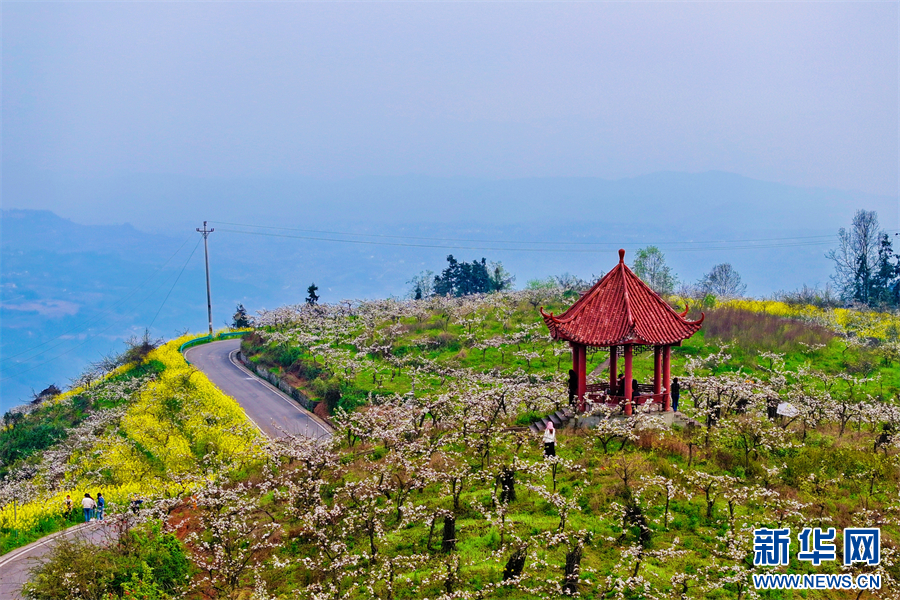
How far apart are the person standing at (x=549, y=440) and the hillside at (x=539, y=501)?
1.43ft

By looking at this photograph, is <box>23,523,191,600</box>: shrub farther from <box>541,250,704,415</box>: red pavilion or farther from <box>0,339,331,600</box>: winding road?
<box>541,250,704,415</box>: red pavilion

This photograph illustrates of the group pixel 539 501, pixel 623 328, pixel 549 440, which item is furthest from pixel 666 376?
pixel 539 501

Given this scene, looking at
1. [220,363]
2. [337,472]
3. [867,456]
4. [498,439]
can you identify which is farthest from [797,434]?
[220,363]

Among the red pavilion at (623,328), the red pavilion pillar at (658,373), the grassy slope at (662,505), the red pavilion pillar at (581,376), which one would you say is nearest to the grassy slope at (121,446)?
the grassy slope at (662,505)

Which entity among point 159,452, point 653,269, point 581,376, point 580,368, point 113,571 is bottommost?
point 159,452

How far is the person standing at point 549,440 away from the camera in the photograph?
20406 millimetres

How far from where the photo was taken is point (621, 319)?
22547mm

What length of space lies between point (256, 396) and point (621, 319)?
2947 cm

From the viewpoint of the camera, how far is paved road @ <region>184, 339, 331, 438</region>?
1448 inches

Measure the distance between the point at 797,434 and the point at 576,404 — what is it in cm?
711

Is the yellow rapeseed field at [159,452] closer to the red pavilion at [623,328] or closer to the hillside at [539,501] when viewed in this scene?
the hillside at [539,501]

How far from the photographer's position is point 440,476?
796 inches

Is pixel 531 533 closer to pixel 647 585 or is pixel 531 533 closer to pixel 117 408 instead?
pixel 647 585

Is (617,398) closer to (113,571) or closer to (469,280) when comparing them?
(113,571)
